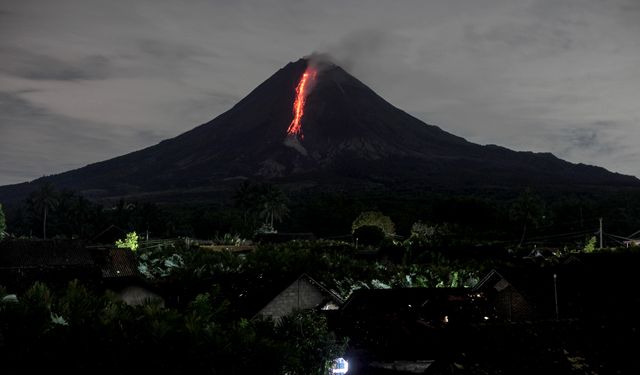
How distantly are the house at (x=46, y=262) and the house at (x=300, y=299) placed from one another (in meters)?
20.4

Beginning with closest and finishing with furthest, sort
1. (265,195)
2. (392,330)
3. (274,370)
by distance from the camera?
(274,370), (392,330), (265,195)

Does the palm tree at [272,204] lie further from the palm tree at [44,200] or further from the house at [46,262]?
the house at [46,262]

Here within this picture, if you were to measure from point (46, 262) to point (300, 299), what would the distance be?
27.2 meters

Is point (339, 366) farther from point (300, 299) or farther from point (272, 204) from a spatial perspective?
point (272, 204)

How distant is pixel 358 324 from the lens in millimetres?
27250

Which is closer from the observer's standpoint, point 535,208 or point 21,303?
point 21,303

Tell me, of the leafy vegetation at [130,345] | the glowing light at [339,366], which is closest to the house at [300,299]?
the glowing light at [339,366]

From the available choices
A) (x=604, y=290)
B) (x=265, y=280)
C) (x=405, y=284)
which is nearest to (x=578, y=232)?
(x=405, y=284)

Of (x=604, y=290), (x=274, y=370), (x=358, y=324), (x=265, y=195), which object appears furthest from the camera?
(x=265, y=195)

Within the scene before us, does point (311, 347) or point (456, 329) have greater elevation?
point (456, 329)

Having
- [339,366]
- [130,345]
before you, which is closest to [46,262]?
[339,366]

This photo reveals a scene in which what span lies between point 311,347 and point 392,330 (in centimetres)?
310

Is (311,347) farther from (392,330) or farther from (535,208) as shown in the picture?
(535,208)

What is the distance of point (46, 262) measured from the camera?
56625 mm
